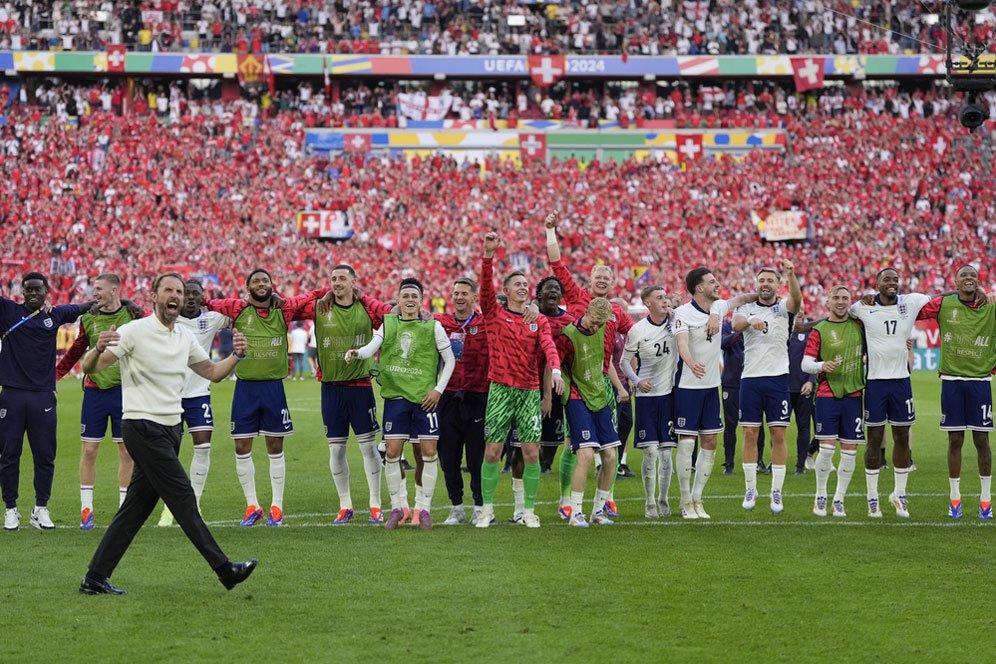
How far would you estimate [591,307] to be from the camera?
1151 centimetres

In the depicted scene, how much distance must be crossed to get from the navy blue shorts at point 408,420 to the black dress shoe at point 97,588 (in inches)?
139

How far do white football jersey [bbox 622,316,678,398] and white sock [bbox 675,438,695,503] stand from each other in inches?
22.2

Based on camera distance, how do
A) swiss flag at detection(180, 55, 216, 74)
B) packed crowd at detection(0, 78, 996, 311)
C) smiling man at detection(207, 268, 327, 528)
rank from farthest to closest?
1. swiss flag at detection(180, 55, 216, 74)
2. packed crowd at detection(0, 78, 996, 311)
3. smiling man at detection(207, 268, 327, 528)

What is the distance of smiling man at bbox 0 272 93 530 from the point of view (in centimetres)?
1171

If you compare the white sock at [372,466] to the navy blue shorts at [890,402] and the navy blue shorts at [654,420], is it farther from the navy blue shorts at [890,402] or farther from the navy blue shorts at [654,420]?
the navy blue shorts at [890,402]

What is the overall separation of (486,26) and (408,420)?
4824 cm

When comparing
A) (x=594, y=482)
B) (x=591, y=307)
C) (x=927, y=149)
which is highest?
(x=927, y=149)

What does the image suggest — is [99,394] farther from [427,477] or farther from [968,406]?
[968,406]

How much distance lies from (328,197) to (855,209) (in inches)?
827

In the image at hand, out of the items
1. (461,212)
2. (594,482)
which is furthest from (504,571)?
(461,212)

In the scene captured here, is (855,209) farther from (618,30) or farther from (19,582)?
(19,582)

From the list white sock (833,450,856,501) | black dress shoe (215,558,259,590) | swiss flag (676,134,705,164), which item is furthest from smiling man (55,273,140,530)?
swiss flag (676,134,705,164)

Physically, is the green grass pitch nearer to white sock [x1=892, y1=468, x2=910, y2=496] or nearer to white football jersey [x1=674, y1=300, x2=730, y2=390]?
white sock [x1=892, y1=468, x2=910, y2=496]

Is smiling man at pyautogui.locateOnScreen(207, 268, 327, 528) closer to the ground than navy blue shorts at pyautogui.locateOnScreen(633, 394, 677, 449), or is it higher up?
higher up
